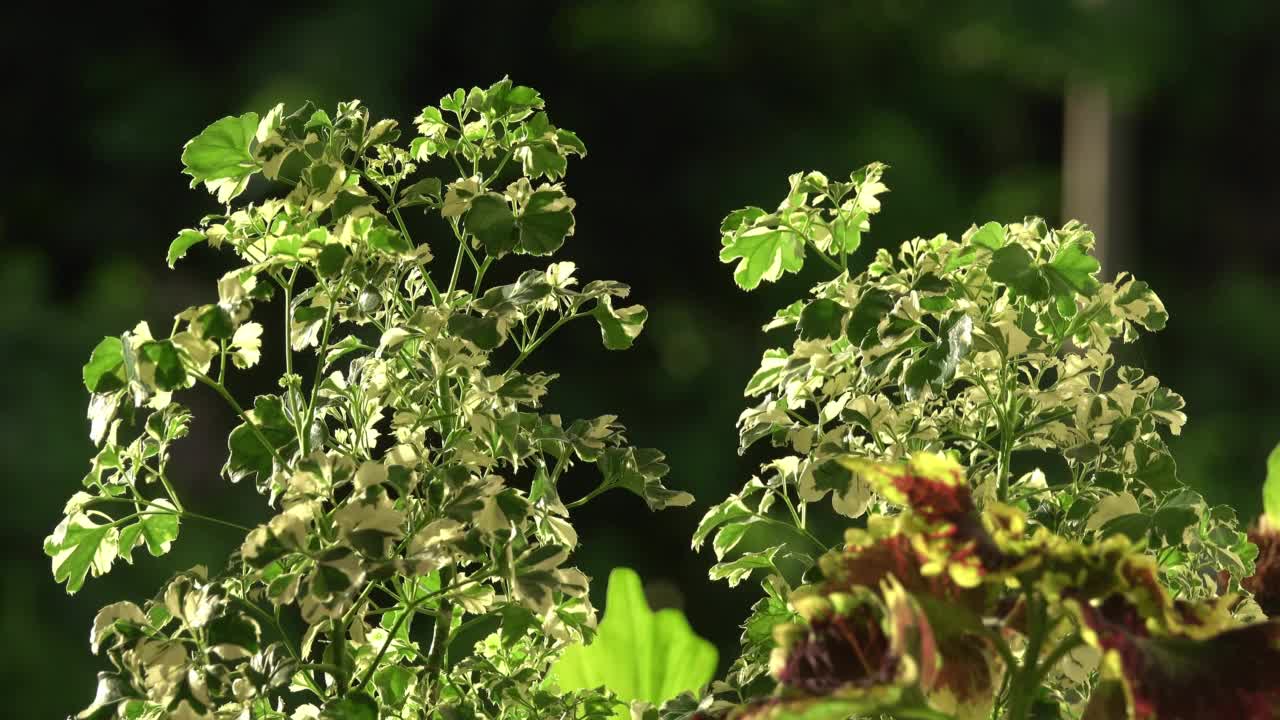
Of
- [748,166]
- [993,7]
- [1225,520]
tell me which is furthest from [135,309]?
[1225,520]

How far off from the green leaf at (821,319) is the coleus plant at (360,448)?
0.09 m

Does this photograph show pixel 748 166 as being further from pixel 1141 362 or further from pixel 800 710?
pixel 800 710

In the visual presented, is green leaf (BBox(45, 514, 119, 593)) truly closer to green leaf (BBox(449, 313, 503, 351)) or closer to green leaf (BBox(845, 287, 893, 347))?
green leaf (BBox(449, 313, 503, 351))

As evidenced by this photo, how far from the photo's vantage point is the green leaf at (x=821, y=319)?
632 millimetres

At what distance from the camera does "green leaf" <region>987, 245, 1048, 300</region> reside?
60 cm

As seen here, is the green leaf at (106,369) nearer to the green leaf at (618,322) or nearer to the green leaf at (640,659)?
the green leaf at (618,322)

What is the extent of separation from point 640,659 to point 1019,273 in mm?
407

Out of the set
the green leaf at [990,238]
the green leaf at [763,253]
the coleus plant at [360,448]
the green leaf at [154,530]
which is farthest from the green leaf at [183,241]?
the green leaf at [990,238]

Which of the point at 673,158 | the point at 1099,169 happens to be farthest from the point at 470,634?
the point at 1099,169

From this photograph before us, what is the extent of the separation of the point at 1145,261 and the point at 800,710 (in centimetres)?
413

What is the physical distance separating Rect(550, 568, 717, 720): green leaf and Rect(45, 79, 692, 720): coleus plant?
0.16 metres

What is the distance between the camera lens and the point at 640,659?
2.93 ft

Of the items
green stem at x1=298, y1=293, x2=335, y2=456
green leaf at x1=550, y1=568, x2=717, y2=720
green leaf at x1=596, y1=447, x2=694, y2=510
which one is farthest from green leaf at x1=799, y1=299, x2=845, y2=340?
green leaf at x1=550, y1=568, x2=717, y2=720

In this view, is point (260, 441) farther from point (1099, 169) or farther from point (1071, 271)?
point (1099, 169)
